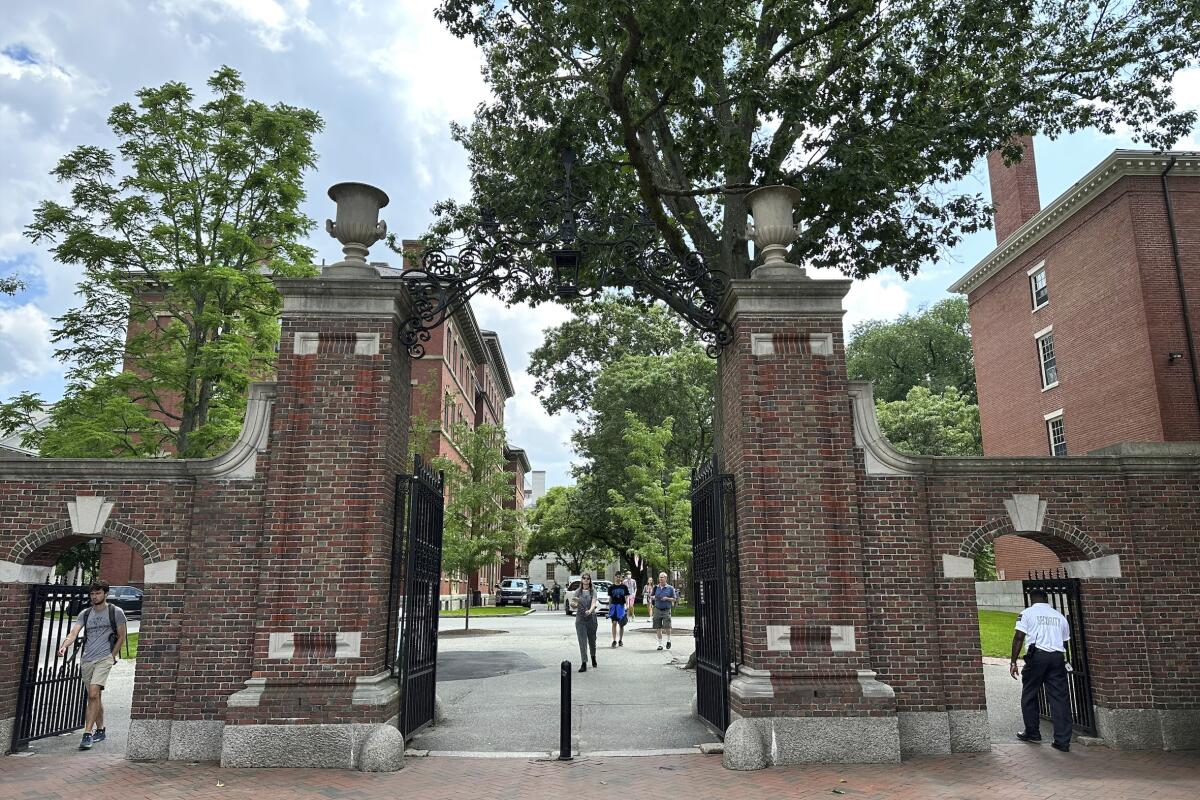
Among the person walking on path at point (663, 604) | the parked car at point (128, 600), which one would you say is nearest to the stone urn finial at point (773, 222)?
the person walking on path at point (663, 604)

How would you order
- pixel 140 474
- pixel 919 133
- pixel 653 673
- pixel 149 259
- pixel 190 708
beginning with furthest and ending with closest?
pixel 149 259 < pixel 653 673 < pixel 919 133 < pixel 140 474 < pixel 190 708

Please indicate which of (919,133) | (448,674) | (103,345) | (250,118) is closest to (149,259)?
(103,345)

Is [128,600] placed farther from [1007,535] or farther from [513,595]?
[1007,535]

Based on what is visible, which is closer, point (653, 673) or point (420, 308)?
point (420, 308)

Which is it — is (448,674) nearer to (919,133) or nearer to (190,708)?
(190,708)

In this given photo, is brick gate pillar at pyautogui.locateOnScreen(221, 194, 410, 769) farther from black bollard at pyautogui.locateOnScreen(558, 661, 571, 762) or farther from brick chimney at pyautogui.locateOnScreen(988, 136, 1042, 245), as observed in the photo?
brick chimney at pyautogui.locateOnScreen(988, 136, 1042, 245)

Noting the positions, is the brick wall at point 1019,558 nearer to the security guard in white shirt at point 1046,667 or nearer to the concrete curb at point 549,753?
the security guard in white shirt at point 1046,667

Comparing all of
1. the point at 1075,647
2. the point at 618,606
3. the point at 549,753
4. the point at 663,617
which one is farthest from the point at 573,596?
the point at 1075,647

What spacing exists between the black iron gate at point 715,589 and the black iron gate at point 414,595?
3210 mm

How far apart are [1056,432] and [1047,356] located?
279 centimetres

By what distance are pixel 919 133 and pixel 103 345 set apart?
65.2 ft

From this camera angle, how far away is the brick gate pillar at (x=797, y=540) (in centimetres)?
797

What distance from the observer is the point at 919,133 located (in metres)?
12.3

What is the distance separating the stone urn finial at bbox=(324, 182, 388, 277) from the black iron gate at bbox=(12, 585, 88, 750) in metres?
4.77
